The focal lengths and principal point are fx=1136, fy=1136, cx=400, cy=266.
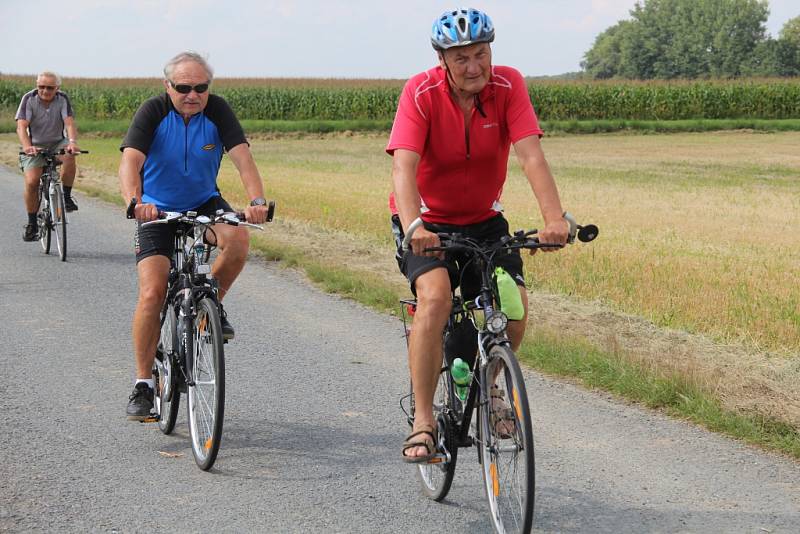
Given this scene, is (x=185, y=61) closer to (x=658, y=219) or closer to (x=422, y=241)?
(x=422, y=241)

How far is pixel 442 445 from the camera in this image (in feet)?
15.3

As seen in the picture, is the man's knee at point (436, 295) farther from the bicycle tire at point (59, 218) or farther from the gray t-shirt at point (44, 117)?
the gray t-shirt at point (44, 117)

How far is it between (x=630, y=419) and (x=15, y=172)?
24053mm

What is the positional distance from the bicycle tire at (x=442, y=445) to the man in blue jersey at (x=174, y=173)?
1.26 metres

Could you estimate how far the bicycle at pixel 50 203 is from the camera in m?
12.9

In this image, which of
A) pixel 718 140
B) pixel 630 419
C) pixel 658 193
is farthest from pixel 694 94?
pixel 630 419

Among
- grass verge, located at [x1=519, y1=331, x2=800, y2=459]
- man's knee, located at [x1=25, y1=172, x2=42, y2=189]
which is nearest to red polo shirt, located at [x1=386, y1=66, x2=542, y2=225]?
grass verge, located at [x1=519, y1=331, x2=800, y2=459]

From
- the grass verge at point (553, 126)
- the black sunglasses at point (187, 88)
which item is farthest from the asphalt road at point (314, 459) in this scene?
the grass verge at point (553, 126)

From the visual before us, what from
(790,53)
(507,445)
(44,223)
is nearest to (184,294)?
(507,445)

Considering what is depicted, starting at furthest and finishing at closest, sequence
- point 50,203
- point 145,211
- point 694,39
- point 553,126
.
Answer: point 694,39, point 553,126, point 50,203, point 145,211

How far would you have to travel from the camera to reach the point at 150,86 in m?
67.6

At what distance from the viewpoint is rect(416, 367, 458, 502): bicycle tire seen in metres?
4.64

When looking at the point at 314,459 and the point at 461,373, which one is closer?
the point at 461,373

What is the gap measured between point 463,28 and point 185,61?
1.76 metres
